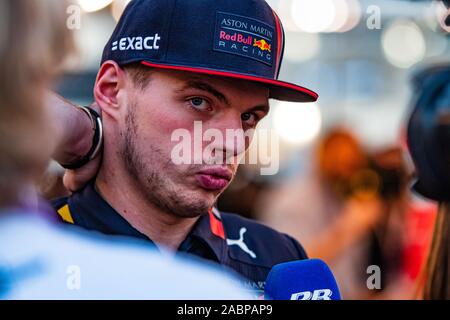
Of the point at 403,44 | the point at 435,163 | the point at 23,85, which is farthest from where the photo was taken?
the point at 403,44

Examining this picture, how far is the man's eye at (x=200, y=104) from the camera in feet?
4.24

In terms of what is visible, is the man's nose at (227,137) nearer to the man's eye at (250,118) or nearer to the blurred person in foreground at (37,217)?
the man's eye at (250,118)

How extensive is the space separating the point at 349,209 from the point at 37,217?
6.43ft

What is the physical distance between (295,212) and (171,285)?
165cm

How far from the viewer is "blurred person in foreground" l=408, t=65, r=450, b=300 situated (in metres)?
1.71

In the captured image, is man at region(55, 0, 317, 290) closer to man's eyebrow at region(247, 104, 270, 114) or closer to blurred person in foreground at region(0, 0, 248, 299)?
man's eyebrow at region(247, 104, 270, 114)

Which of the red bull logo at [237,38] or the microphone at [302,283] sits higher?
the red bull logo at [237,38]

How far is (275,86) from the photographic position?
135cm

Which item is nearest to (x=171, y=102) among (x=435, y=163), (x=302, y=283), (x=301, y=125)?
(x=302, y=283)

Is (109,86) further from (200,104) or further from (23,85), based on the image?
(23,85)

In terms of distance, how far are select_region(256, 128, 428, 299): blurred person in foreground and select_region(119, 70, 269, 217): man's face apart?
3.02 feet

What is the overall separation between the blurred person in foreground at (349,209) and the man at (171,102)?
918 millimetres

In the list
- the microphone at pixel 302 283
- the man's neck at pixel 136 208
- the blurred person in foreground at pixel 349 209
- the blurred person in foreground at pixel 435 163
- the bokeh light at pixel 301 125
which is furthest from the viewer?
the blurred person in foreground at pixel 349 209

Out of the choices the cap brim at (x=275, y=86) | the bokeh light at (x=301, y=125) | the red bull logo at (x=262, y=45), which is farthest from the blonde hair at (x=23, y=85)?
the bokeh light at (x=301, y=125)
